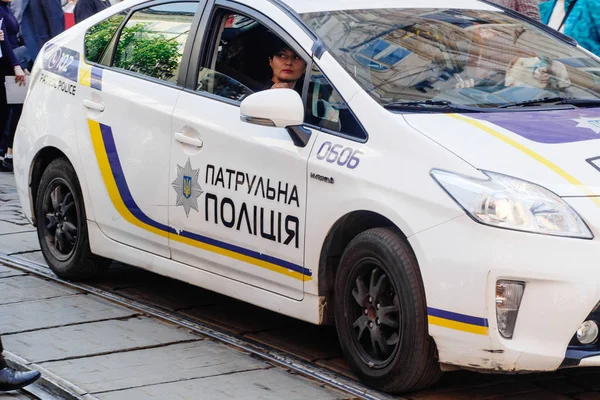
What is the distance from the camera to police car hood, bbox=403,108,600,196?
435 centimetres

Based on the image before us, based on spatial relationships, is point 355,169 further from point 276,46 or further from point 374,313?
point 276,46

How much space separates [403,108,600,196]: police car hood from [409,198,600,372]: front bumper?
0.47 ft

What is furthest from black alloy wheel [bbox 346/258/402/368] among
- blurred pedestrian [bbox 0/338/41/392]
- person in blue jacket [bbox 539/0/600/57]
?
person in blue jacket [bbox 539/0/600/57]

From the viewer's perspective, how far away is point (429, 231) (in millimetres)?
4398

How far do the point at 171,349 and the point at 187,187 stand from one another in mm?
797

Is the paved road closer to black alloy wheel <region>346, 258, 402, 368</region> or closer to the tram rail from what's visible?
the tram rail

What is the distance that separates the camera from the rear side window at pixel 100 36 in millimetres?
6629

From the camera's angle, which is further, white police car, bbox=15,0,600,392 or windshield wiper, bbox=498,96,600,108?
windshield wiper, bbox=498,96,600,108

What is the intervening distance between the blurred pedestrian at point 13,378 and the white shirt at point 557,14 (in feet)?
15.0

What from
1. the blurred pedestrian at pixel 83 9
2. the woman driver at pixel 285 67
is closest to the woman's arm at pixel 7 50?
the blurred pedestrian at pixel 83 9

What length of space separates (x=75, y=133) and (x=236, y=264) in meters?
1.56

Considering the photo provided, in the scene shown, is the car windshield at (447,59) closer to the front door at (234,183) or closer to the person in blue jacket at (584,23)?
the front door at (234,183)

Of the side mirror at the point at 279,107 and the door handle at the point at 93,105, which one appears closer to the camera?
the side mirror at the point at 279,107


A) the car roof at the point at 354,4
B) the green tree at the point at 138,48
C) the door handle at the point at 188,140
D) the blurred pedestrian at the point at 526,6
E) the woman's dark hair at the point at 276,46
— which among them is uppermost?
the car roof at the point at 354,4
